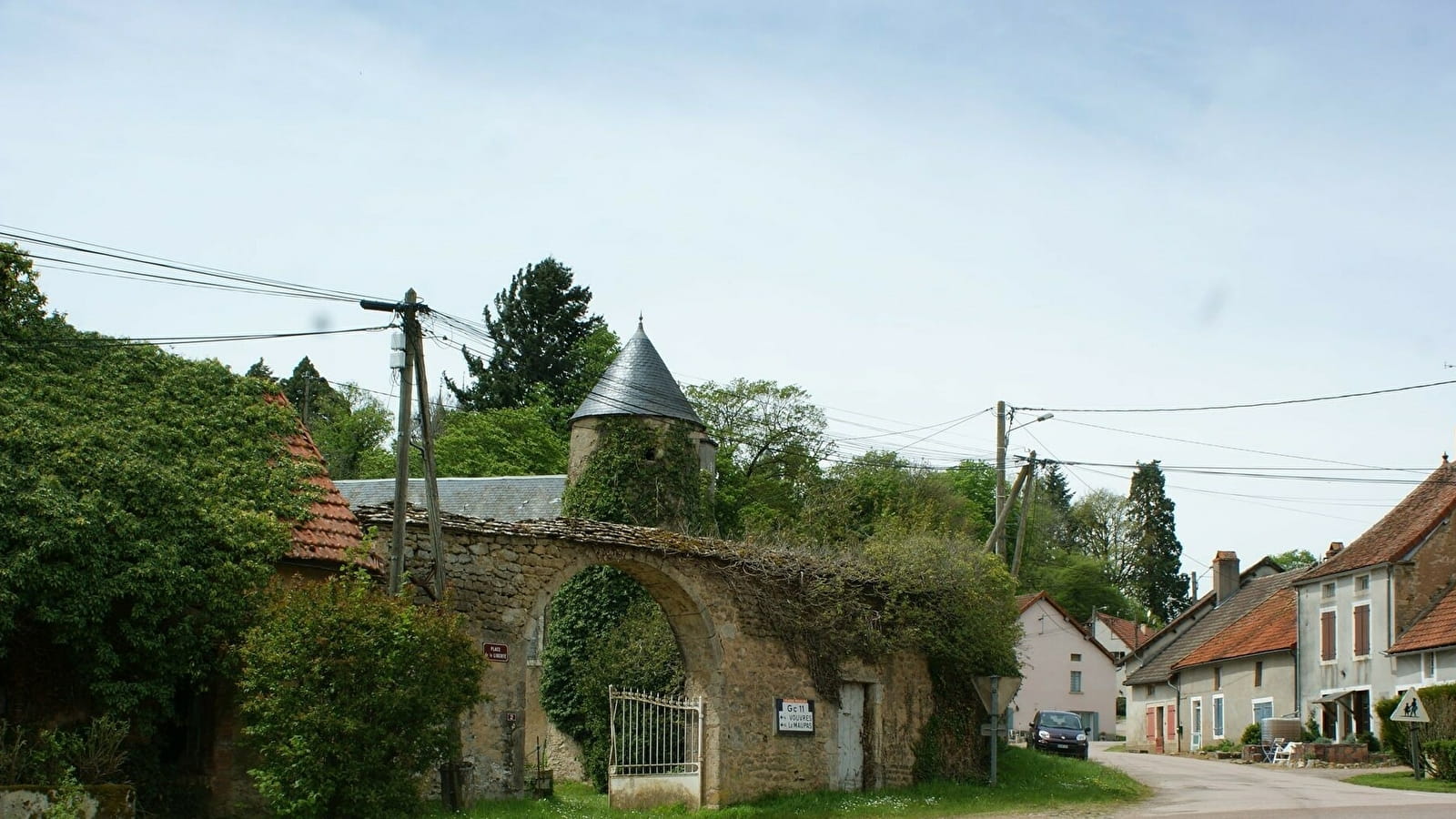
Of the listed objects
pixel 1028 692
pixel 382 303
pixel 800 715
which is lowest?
pixel 1028 692

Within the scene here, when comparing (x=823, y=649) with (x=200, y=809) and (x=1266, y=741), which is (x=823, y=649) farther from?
(x=1266, y=741)

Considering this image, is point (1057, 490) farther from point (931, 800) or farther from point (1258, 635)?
point (931, 800)

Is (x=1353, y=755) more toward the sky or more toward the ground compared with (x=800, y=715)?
more toward the ground

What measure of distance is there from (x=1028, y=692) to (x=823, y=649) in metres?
46.6

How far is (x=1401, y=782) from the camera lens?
26594 mm

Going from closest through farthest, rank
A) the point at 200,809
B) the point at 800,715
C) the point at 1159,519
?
the point at 200,809 → the point at 800,715 → the point at 1159,519

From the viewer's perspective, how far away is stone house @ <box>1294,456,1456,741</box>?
3491cm

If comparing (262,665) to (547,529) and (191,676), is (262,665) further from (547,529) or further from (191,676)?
(547,529)

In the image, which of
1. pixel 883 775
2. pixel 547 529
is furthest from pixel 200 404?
Result: pixel 883 775

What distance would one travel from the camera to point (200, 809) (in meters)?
16.3

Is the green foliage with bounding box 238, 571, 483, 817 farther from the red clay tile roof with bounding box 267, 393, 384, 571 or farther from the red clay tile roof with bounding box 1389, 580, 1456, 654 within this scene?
the red clay tile roof with bounding box 1389, 580, 1456, 654

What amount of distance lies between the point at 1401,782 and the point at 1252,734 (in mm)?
14600

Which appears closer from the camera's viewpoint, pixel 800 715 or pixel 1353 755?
pixel 800 715

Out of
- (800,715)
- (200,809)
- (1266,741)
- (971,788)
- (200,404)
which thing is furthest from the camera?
(1266,741)
